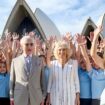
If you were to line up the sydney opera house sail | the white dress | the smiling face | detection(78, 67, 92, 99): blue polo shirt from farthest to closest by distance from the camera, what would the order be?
the sydney opera house sail, detection(78, 67, 92, 99): blue polo shirt, the white dress, the smiling face

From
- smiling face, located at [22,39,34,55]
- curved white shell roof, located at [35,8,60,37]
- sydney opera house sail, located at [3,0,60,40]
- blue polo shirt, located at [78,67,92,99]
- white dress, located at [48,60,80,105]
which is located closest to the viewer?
smiling face, located at [22,39,34,55]

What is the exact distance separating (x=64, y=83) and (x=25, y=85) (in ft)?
1.92

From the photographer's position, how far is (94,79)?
21.1ft

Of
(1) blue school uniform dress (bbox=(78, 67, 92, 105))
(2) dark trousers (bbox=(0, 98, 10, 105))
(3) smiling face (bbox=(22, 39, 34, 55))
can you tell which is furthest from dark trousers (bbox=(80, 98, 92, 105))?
(3) smiling face (bbox=(22, 39, 34, 55))

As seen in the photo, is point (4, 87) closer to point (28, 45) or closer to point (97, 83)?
point (28, 45)

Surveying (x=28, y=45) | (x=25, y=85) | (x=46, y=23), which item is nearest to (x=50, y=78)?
(x=25, y=85)

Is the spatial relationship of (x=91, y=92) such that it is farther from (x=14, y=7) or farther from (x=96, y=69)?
(x=14, y=7)

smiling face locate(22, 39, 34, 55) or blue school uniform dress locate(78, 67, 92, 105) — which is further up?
smiling face locate(22, 39, 34, 55)

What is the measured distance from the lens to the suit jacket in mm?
5949

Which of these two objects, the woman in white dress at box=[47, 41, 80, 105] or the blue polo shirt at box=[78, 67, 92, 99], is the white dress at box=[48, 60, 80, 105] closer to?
the woman in white dress at box=[47, 41, 80, 105]

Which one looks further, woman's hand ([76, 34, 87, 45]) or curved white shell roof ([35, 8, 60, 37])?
curved white shell roof ([35, 8, 60, 37])

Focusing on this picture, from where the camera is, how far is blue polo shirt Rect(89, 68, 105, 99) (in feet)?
20.9

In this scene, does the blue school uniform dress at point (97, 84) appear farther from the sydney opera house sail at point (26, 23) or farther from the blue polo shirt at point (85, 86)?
the sydney opera house sail at point (26, 23)

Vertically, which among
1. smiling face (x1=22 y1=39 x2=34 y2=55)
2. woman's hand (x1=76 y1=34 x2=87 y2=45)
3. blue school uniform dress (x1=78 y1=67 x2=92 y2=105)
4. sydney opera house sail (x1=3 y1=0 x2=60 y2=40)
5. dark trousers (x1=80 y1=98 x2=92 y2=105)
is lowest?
dark trousers (x1=80 y1=98 x2=92 y2=105)
